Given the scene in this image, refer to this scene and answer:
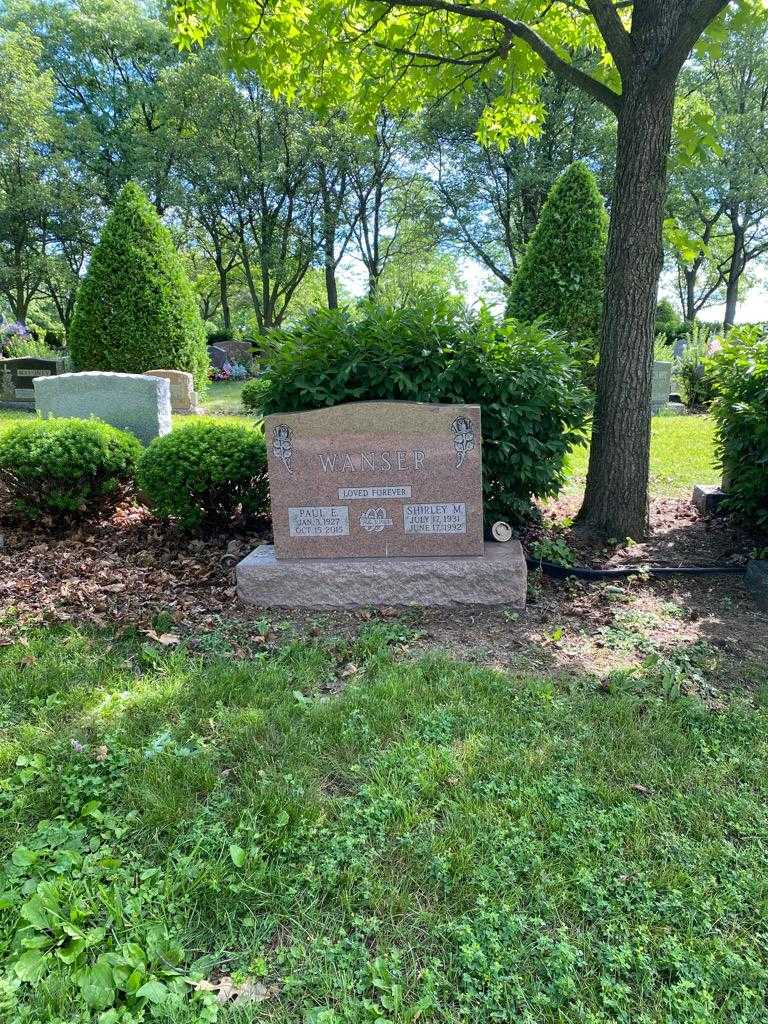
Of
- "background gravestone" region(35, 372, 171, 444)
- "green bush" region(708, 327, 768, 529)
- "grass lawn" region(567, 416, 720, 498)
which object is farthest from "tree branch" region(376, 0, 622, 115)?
"background gravestone" region(35, 372, 171, 444)

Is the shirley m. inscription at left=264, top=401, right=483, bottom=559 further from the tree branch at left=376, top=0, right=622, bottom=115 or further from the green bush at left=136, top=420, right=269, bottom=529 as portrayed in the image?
the tree branch at left=376, top=0, right=622, bottom=115

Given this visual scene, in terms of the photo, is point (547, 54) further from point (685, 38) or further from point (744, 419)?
point (744, 419)

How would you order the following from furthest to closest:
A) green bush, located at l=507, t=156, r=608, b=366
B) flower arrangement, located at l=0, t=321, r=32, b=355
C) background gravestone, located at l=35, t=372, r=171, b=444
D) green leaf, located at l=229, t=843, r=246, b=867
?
flower arrangement, located at l=0, t=321, r=32, b=355, green bush, located at l=507, t=156, r=608, b=366, background gravestone, located at l=35, t=372, r=171, b=444, green leaf, located at l=229, t=843, r=246, b=867

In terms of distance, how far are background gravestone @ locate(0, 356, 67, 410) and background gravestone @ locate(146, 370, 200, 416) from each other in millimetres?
3642

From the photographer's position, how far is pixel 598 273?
34.8ft

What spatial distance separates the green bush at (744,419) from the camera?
453 centimetres

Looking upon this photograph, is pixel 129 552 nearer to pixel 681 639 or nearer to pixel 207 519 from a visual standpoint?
pixel 207 519

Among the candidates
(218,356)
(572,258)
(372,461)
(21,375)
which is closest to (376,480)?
(372,461)

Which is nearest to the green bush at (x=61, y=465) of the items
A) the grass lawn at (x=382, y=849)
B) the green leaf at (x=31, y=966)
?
the grass lawn at (x=382, y=849)

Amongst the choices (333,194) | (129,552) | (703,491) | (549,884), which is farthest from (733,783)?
(333,194)

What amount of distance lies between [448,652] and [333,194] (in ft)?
99.2

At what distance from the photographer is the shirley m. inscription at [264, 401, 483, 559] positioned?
13.5 ft

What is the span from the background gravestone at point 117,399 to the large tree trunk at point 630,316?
438 centimetres

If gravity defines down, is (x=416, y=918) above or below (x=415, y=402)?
below
